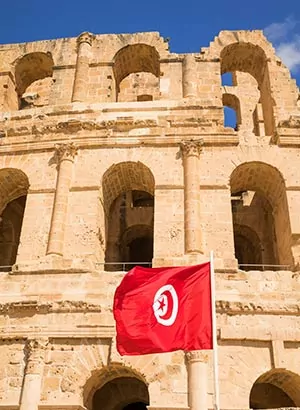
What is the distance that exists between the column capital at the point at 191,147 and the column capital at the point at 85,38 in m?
6.02

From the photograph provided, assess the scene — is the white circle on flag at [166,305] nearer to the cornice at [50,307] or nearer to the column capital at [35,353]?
the cornice at [50,307]

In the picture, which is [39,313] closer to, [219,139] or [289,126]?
[219,139]

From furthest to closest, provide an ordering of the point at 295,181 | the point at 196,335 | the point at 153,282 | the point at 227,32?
the point at 227,32
the point at 295,181
the point at 153,282
the point at 196,335

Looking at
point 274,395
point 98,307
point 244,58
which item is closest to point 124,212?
point 98,307

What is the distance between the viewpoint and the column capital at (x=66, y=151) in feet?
52.5

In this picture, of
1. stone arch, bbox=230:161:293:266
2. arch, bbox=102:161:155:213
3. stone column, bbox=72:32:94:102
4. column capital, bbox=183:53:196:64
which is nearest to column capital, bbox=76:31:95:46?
stone column, bbox=72:32:94:102

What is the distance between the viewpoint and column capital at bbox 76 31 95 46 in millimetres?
19016

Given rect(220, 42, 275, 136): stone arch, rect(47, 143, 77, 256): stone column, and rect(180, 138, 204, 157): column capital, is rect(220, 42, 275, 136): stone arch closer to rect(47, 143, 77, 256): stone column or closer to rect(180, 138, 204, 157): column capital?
rect(180, 138, 204, 157): column capital

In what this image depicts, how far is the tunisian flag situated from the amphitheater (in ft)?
10.5

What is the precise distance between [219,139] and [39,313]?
294 inches

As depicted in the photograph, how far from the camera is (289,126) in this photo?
647 inches

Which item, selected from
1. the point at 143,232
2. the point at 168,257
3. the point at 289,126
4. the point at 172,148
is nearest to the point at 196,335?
the point at 168,257

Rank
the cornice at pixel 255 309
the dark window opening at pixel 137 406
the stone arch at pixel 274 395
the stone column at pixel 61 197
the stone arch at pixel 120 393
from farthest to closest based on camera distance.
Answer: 1. the dark window opening at pixel 137 406
2. the stone arch at pixel 120 393
3. the stone column at pixel 61 197
4. the stone arch at pixel 274 395
5. the cornice at pixel 255 309

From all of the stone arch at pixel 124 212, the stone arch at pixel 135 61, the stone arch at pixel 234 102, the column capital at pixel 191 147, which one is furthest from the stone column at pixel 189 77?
the stone arch at pixel 234 102
